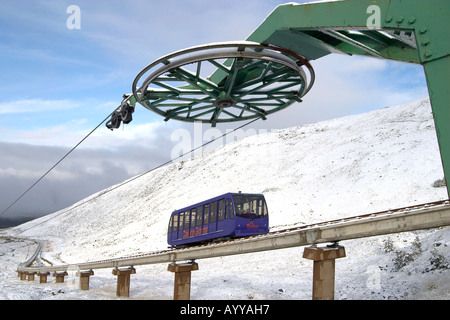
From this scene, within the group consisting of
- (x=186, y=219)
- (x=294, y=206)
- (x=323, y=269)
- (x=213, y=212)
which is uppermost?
(x=294, y=206)

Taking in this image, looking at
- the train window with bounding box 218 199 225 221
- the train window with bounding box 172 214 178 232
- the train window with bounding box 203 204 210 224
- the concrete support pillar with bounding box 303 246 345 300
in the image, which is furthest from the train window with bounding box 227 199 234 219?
the concrete support pillar with bounding box 303 246 345 300

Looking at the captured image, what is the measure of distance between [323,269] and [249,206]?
754 centimetres

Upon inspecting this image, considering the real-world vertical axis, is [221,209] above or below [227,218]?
above

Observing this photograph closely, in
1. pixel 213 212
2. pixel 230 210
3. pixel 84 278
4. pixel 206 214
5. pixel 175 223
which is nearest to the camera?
pixel 230 210

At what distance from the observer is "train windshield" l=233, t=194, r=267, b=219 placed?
54.2ft

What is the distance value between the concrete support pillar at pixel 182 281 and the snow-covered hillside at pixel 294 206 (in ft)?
7.09

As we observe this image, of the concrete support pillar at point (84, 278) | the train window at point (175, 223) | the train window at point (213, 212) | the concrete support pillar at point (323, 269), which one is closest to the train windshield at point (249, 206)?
the train window at point (213, 212)

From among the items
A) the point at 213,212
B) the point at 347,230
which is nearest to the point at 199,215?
the point at 213,212

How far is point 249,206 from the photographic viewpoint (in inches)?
671

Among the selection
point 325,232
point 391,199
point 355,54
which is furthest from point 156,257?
point 391,199

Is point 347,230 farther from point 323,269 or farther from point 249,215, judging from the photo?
point 249,215

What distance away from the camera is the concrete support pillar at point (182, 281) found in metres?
12.7

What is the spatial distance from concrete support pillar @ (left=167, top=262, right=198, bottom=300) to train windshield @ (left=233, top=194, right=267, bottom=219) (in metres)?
4.10

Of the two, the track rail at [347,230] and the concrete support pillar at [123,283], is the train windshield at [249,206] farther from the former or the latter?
the concrete support pillar at [123,283]
